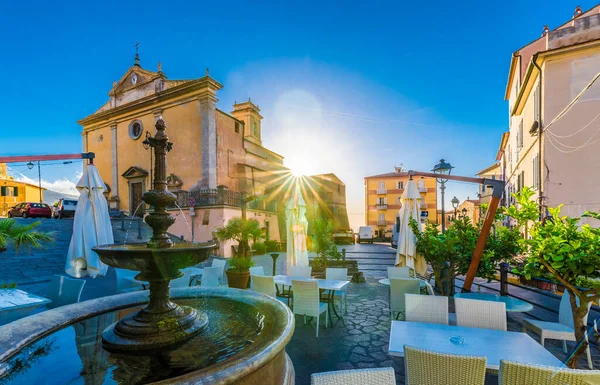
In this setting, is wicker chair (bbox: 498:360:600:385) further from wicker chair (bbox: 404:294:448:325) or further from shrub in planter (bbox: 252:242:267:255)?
shrub in planter (bbox: 252:242:267:255)

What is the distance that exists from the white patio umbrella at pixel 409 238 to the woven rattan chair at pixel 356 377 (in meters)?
5.25

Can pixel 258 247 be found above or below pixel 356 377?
below

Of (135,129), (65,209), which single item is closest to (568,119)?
(135,129)

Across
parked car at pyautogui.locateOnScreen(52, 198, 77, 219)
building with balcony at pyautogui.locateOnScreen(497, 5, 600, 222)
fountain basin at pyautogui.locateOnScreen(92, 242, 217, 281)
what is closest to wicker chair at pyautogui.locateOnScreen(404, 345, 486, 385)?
fountain basin at pyautogui.locateOnScreen(92, 242, 217, 281)

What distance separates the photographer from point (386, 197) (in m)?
42.4

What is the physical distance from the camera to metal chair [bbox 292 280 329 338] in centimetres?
475

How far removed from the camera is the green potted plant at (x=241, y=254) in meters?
7.57

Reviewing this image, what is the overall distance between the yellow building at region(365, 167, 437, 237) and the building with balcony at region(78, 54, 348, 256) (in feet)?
67.1

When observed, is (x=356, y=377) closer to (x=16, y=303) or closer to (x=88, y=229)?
(x=16, y=303)

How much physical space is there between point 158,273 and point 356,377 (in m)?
2.11

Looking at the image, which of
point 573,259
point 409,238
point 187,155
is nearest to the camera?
point 573,259

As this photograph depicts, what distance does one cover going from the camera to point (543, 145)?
10805mm

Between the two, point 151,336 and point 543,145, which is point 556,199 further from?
point 151,336

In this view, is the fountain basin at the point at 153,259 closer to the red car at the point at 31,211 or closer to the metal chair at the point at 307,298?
the metal chair at the point at 307,298
